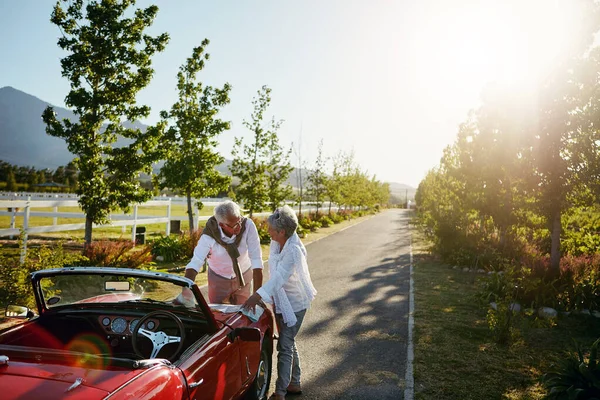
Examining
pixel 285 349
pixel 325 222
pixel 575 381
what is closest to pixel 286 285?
pixel 285 349

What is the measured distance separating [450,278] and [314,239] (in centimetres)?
1046

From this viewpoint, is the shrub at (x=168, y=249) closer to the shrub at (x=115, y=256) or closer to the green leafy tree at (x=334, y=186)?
the shrub at (x=115, y=256)

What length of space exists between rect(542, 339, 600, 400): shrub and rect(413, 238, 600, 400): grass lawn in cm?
57

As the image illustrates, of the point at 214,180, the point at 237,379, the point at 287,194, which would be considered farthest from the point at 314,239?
the point at 237,379

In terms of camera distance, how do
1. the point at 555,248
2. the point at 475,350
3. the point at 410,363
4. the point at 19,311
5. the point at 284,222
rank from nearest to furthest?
the point at 19,311, the point at 284,222, the point at 410,363, the point at 475,350, the point at 555,248

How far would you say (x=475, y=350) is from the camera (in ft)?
21.8

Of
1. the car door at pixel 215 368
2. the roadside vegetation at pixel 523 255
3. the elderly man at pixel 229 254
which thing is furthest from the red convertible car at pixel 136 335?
the roadside vegetation at pixel 523 255

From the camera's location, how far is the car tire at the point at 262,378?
405 centimetres

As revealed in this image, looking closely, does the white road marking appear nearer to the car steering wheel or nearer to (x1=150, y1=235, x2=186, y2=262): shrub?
the car steering wheel

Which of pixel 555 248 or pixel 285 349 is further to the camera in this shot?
pixel 555 248

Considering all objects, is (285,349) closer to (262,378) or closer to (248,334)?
(262,378)

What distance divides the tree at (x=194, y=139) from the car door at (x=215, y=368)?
11.0 meters

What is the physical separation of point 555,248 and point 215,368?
966 centimetres

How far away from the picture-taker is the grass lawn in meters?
5.28
